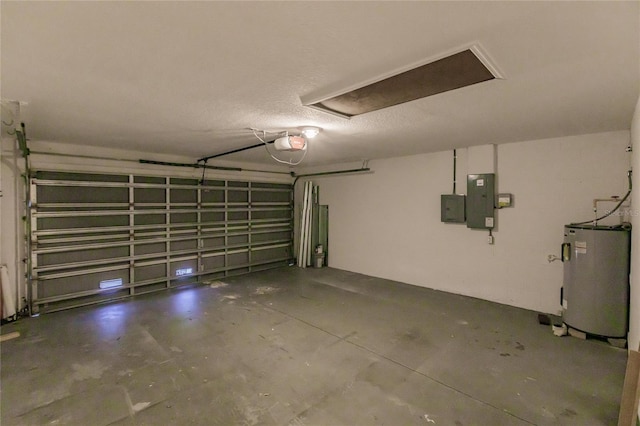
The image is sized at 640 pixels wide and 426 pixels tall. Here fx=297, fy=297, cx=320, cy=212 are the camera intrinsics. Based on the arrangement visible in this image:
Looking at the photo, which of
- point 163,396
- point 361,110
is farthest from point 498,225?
point 163,396

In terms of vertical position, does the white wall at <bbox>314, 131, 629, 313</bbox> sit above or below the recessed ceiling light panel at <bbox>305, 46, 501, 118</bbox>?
below

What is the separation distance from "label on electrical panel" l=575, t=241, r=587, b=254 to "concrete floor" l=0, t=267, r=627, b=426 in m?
0.93

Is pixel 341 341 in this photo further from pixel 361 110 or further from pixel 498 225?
pixel 498 225

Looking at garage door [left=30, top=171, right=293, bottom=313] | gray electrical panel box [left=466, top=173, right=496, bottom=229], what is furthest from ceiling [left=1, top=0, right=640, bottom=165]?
garage door [left=30, top=171, right=293, bottom=313]

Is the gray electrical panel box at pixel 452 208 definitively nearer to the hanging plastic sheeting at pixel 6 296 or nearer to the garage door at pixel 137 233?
the garage door at pixel 137 233

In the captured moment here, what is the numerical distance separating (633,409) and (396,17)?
8.43 ft

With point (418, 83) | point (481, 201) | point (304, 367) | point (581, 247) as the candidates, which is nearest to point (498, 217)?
point (481, 201)

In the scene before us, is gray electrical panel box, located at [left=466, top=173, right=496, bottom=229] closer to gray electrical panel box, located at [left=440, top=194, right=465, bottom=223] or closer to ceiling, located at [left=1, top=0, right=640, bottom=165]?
gray electrical panel box, located at [left=440, top=194, right=465, bottom=223]

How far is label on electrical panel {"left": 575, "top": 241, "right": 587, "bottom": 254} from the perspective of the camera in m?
3.11

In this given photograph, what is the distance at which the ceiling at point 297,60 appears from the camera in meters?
1.29

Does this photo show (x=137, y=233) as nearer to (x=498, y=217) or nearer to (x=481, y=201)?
(x=481, y=201)

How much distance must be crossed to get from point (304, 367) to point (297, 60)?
7.94 ft

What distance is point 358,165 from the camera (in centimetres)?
603

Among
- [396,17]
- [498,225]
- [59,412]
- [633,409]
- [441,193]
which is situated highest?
[396,17]
